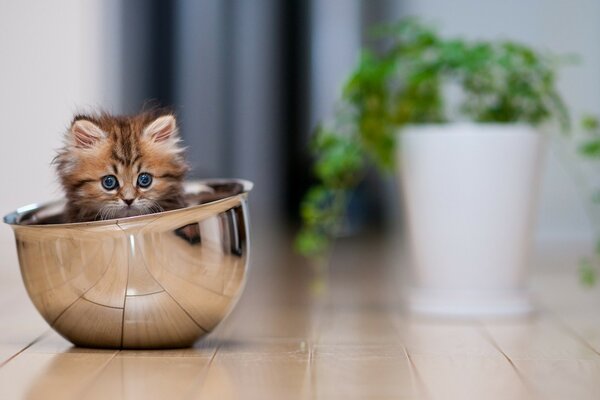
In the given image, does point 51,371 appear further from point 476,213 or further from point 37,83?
point 37,83

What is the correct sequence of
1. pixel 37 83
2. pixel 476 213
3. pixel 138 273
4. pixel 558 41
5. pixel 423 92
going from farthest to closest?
pixel 558 41 → pixel 37 83 → pixel 423 92 → pixel 476 213 → pixel 138 273

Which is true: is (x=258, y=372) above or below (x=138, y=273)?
below

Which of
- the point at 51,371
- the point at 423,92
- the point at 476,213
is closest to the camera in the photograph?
the point at 51,371

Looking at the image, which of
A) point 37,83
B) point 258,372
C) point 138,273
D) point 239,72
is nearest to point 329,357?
point 258,372

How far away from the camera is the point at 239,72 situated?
240 inches

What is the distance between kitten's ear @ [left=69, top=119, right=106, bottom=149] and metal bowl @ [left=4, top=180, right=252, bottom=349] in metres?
0.14

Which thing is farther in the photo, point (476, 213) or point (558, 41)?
point (558, 41)

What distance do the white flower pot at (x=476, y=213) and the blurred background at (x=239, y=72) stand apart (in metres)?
1.43

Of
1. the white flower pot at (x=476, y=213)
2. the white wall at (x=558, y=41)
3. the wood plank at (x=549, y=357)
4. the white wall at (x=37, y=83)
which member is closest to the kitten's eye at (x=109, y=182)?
the wood plank at (x=549, y=357)

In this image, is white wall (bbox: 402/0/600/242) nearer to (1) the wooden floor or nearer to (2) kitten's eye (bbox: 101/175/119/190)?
(1) the wooden floor

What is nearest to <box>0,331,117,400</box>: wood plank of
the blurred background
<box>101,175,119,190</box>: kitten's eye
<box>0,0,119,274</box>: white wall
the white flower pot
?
<box>101,175,119,190</box>: kitten's eye

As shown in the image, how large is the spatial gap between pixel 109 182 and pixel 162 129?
0.44 ft

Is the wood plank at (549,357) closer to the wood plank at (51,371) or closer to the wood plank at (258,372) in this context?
the wood plank at (258,372)

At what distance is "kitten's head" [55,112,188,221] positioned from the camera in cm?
166
